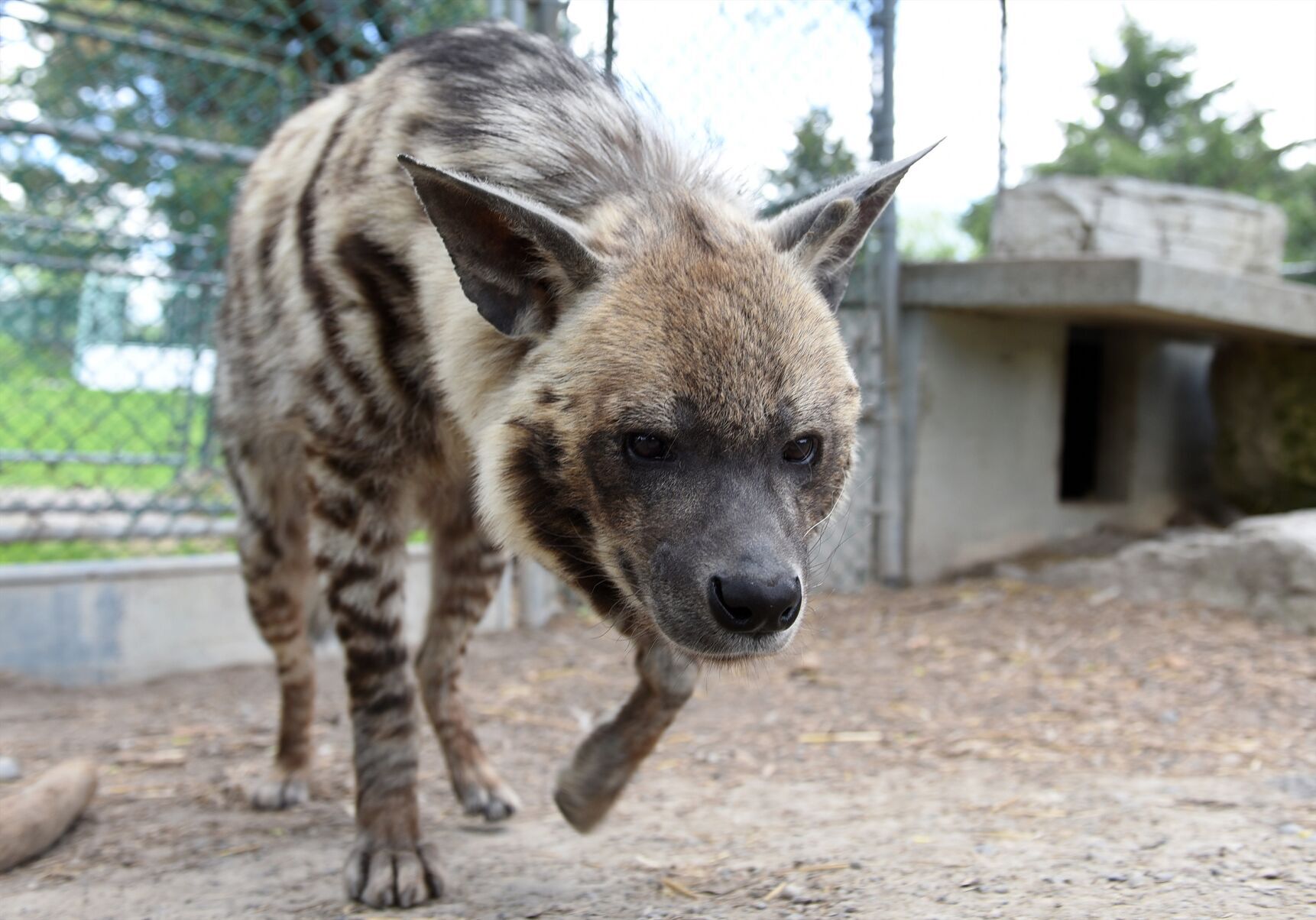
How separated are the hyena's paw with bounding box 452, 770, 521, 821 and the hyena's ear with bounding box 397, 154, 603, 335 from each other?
4.79ft

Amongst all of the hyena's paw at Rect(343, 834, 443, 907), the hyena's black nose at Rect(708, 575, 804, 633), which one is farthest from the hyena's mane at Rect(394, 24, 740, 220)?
the hyena's paw at Rect(343, 834, 443, 907)

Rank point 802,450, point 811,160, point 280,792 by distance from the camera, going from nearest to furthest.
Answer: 1. point 802,450
2. point 280,792
3. point 811,160

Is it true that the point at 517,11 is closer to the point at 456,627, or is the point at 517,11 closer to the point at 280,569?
the point at 280,569

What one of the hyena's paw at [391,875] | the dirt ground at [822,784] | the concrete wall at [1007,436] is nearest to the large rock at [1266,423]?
the concrete wall at [1007,436]

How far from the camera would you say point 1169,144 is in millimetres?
16281

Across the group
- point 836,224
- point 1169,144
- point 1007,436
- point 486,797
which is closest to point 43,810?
point 486,797

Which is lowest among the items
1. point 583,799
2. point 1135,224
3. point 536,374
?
point 583,799

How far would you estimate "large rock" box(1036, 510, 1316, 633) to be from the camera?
5086 mm

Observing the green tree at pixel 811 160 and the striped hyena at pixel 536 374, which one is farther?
the green tree at pixel 811 160

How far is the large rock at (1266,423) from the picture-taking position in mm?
7098

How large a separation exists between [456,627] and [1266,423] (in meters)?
5.85

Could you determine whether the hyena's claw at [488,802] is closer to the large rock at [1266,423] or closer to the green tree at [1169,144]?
the large rock at [1266,423]

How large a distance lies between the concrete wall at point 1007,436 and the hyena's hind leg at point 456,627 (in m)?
3.28

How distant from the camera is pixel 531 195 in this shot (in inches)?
98.0
